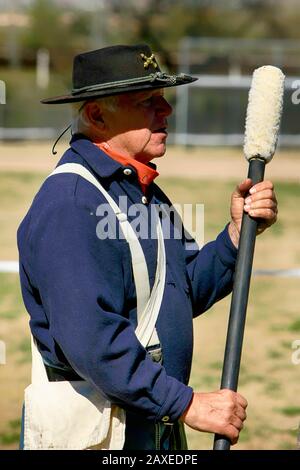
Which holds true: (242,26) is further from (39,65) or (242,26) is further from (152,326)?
(152,326)

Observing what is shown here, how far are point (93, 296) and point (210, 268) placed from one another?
736mm

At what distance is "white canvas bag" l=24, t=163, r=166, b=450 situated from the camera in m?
2.82

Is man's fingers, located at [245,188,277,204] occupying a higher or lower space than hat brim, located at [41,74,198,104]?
lower

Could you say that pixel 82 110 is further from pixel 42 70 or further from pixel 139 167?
pixel 42 70

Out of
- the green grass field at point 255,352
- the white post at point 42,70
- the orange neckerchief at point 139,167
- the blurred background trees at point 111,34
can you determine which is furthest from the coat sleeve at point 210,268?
the white post at point 42,70

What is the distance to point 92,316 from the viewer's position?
2639mm

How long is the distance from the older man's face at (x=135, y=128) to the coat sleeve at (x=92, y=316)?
33 centimetres

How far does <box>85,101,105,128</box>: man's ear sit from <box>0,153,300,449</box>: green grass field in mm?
2529

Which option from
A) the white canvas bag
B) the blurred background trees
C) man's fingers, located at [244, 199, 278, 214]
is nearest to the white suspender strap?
the white canvas bag

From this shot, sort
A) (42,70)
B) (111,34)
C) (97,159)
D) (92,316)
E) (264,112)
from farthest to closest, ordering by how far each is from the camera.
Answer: (111,34) < (42,70) < (97,159) < (264,112) < (92,316)

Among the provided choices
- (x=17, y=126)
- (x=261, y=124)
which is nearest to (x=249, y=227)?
(x=261, y=124)

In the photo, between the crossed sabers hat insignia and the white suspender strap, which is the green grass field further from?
the crossed sabers hat insignia

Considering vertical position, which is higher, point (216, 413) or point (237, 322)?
point (237, 322)

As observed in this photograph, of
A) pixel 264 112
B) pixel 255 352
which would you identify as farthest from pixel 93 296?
pixel 255 352
